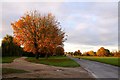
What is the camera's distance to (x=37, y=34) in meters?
58.5

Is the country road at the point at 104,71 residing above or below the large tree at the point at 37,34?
below

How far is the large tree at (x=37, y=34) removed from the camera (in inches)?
2265

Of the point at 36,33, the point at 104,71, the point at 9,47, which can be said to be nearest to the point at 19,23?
the point at 36,33

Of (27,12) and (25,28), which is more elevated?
(27,12)

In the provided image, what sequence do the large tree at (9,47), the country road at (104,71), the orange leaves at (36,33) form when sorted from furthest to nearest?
the large tree at (9,47), the orange leaves at (36,33), the country road at (104,71)

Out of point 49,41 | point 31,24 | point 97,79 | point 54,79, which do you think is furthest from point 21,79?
point 31,24

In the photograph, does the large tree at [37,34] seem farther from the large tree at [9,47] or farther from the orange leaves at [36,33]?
the large tree at [9,47]

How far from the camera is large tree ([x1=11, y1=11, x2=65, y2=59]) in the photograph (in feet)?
189

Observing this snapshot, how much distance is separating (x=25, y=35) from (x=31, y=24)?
343 centimetres

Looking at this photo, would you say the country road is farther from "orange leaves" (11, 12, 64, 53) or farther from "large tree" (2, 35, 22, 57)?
"large tree" (2, 35, 22, 57)

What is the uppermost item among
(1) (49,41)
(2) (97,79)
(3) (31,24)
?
(3) (31,24)

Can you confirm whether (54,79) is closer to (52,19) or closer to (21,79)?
(21,79)

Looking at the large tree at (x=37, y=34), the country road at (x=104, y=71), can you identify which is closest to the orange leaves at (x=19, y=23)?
the large tree at (x=37, y=34)

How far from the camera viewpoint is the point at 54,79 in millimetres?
17484
